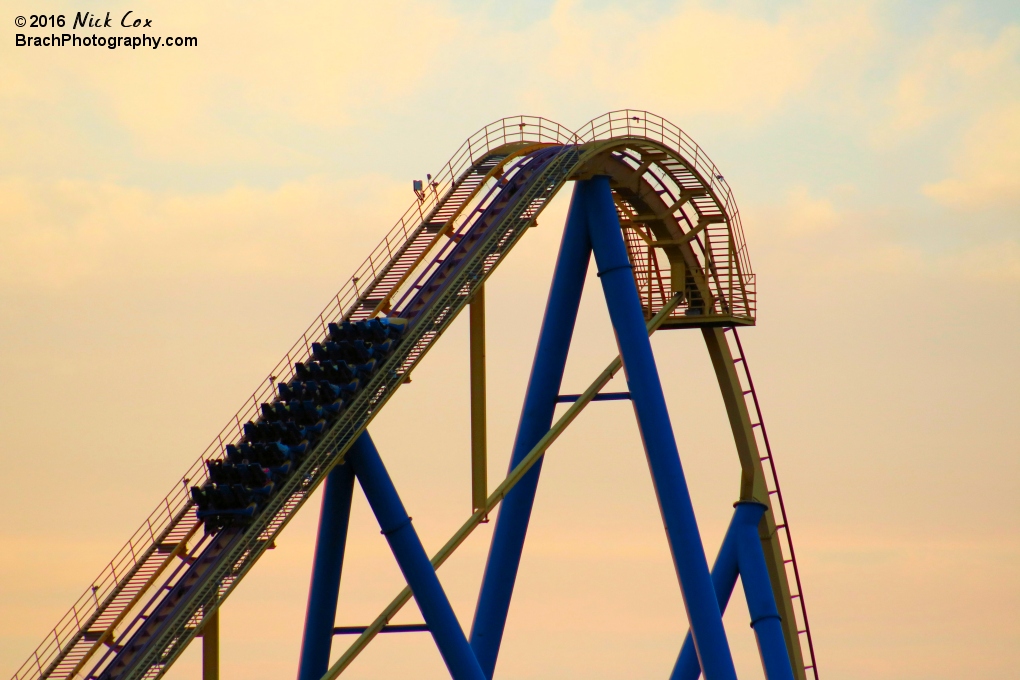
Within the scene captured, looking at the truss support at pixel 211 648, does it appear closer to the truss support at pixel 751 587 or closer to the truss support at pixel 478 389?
the truss support at pixel 478 389

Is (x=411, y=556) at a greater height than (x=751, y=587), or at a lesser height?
lesser

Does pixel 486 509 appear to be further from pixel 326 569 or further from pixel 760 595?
pixel 760 595

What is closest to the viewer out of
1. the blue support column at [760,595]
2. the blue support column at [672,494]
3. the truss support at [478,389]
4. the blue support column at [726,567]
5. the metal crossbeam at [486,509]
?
the metal crossbeam at [486,509]

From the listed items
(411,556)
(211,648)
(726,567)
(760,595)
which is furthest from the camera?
(726,567)

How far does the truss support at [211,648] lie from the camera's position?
120 feet

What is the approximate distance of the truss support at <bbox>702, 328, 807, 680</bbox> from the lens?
48.5 meters

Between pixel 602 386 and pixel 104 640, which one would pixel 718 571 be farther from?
pixel 104 640

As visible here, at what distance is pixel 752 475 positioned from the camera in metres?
49.0

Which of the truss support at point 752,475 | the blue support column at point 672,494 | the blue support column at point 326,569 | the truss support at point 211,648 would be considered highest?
the truss support at point 752,475

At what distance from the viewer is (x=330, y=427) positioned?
3894cm

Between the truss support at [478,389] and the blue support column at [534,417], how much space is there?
9.75ft

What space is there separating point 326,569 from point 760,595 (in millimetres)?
11436

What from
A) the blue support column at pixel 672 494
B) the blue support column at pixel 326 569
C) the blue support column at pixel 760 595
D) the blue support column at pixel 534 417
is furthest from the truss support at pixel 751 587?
the blue support column at pixel 326 569

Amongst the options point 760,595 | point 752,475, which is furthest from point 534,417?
point 760,595
